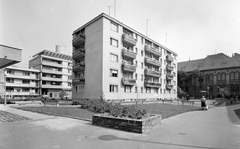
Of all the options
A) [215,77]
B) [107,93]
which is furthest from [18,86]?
[215,77]

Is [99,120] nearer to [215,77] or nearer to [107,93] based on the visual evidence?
[107,93]

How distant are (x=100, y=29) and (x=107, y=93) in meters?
11.9

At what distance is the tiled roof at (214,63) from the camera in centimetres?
6780

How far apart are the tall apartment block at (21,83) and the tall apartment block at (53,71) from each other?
89.6 inches

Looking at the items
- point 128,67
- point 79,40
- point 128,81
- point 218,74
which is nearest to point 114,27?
point 79,40

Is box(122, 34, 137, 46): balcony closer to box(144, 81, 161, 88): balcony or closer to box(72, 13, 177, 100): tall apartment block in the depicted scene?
box(72, 13, 177, 100): tall apartment block

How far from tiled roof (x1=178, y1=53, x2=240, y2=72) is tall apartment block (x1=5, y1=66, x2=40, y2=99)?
76.1 meters

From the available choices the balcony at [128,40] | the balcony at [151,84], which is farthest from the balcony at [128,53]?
the balcony at [151,84]

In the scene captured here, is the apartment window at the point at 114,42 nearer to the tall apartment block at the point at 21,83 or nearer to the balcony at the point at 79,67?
the balcony at the point at 79,67

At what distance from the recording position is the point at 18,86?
50750 mm

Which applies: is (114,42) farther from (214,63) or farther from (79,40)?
(214,63)

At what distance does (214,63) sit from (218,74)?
6694 millimetres

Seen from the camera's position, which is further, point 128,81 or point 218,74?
point 218,74

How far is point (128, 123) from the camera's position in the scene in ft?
24.6
